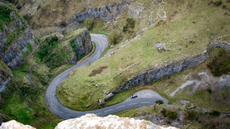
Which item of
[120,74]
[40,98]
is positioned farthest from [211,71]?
[40,98]

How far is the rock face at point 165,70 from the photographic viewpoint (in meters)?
47.8

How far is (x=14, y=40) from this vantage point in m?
52.1

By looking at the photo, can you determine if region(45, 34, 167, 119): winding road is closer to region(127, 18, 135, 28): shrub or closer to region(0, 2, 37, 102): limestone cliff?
region(0, 2, 37, 102): limestone cliff

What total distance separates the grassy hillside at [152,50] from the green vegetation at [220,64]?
6.05 meters

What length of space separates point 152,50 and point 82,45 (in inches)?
1515

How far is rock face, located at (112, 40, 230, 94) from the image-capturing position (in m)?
47.8

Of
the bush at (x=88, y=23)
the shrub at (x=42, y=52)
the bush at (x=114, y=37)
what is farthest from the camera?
the bush at (x=88, y=23)

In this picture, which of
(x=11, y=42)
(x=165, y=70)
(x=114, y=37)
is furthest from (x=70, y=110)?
(x=114, y=37)

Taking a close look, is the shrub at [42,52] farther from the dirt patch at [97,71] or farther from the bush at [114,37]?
the bush at [114,37]

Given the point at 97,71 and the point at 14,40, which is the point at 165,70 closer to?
the point at 97,71

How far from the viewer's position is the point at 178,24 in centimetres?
5719

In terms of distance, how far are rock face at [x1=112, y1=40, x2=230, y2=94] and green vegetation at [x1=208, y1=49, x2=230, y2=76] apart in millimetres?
2762

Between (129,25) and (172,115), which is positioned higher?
(129,25)

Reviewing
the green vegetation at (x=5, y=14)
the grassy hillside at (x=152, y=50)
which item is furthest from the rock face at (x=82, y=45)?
the green vegetation at (x=5, y=14)
